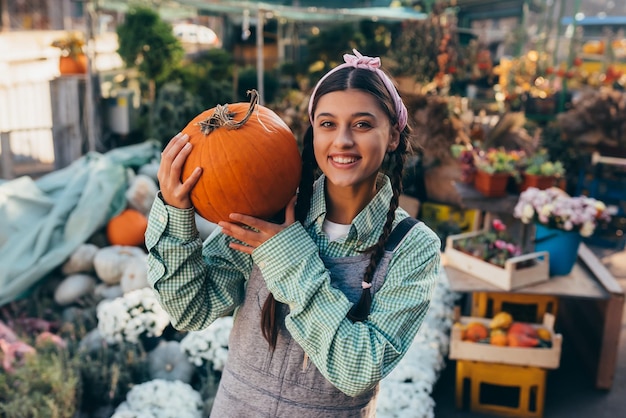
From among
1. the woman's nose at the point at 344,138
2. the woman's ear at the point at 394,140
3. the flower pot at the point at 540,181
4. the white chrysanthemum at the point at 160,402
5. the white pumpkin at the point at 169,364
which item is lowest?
the white pumpkin at the point at 169,364

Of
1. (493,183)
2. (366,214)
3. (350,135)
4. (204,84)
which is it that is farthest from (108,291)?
(204,84)

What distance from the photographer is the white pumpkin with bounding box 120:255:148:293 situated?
4.30 meters

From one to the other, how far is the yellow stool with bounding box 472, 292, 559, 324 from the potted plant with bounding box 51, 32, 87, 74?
6217mm

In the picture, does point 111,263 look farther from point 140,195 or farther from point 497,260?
point 497,260

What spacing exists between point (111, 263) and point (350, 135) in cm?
351

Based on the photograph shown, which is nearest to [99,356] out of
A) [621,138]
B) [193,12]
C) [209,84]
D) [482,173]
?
[482,173]

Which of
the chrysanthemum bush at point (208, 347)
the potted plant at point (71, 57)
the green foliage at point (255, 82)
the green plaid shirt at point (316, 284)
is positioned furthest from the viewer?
the green foliage at point (255, 82)

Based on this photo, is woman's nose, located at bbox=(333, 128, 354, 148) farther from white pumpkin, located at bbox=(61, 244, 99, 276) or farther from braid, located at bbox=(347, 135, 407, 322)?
white pumpkin, located at bbox=(61, 244, 99, 276)

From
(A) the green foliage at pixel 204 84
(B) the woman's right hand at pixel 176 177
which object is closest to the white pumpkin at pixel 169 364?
(B) the woman's right hand at pixel 176 177

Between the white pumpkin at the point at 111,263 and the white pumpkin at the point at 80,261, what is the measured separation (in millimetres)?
58

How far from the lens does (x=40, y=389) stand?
9.62 feet

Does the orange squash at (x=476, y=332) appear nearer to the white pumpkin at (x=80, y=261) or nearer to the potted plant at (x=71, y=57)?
the white pumpkin at (x=80, y=261)

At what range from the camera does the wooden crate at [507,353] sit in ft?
11.2

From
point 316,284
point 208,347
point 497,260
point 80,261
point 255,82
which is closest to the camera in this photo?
point 316,284
